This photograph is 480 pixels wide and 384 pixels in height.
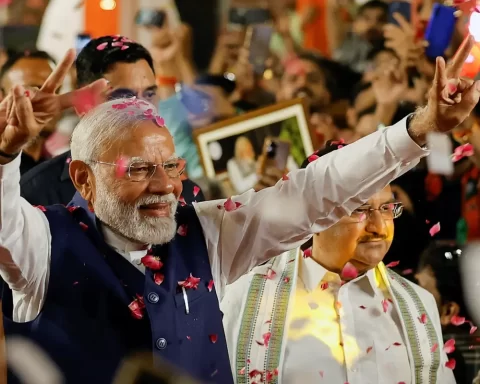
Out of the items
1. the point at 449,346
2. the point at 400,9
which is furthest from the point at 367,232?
the point at 400,9

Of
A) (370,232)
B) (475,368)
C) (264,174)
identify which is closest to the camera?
(370,232)

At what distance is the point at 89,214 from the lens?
339 centimetres

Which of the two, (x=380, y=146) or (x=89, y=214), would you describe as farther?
(x=89, y=214)

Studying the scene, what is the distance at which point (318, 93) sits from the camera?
6371mm

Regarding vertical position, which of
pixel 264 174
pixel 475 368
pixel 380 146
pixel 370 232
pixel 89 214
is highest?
pixel 380 146

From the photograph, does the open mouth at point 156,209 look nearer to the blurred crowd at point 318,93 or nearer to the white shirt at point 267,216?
the white shirt at point 267,216

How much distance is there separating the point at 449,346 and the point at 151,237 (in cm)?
134

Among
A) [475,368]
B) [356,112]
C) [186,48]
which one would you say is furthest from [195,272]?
[186,48]

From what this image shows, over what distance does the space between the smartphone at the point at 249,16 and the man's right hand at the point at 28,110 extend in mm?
4385

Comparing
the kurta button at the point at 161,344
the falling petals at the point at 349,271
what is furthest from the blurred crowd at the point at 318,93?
the kurta button at the point at 161,344

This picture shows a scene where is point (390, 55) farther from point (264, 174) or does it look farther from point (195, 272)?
point (195, 272)

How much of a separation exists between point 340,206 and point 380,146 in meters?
0.22

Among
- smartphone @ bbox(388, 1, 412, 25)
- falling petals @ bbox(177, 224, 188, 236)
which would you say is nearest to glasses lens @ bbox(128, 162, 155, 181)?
falling petals @ bbox(177, 224, 188, 236)

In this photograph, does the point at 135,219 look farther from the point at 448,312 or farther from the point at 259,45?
the point at 259,45
